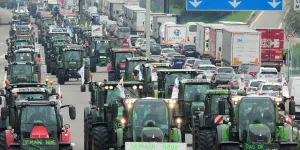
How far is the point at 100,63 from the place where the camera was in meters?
75.9

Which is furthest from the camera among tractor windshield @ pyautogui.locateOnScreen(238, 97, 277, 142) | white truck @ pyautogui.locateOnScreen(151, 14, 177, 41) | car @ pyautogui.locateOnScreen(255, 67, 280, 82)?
white truck @ pyautogui.locateOnScreen(151, 14, 177, 41)

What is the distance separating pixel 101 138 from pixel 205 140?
2.59 m

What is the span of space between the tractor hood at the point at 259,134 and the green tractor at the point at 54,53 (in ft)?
135

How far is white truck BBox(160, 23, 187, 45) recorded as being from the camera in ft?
320

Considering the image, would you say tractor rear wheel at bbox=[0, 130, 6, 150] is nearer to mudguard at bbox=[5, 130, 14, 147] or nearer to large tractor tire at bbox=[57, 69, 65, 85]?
mudguard at bbox=[5, 130, 14, 147]

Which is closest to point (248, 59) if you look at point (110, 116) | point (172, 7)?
point (110, 116)

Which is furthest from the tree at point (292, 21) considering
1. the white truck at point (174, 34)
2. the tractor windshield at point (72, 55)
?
the tractor windshield at point (72, 55)

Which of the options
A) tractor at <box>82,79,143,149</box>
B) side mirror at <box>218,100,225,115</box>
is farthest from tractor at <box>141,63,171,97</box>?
side mirror at <box>218,100,225,115</box>

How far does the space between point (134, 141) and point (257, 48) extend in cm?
4480

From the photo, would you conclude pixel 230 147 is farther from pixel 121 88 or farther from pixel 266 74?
pixel 266 74

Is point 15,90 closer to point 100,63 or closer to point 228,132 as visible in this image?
point 228,132

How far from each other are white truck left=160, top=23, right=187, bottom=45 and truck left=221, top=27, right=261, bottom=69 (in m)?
24.5

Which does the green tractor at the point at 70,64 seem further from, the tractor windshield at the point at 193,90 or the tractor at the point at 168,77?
the tractor windshield at the point at 193,90

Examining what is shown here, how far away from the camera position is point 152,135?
26.2 metres
